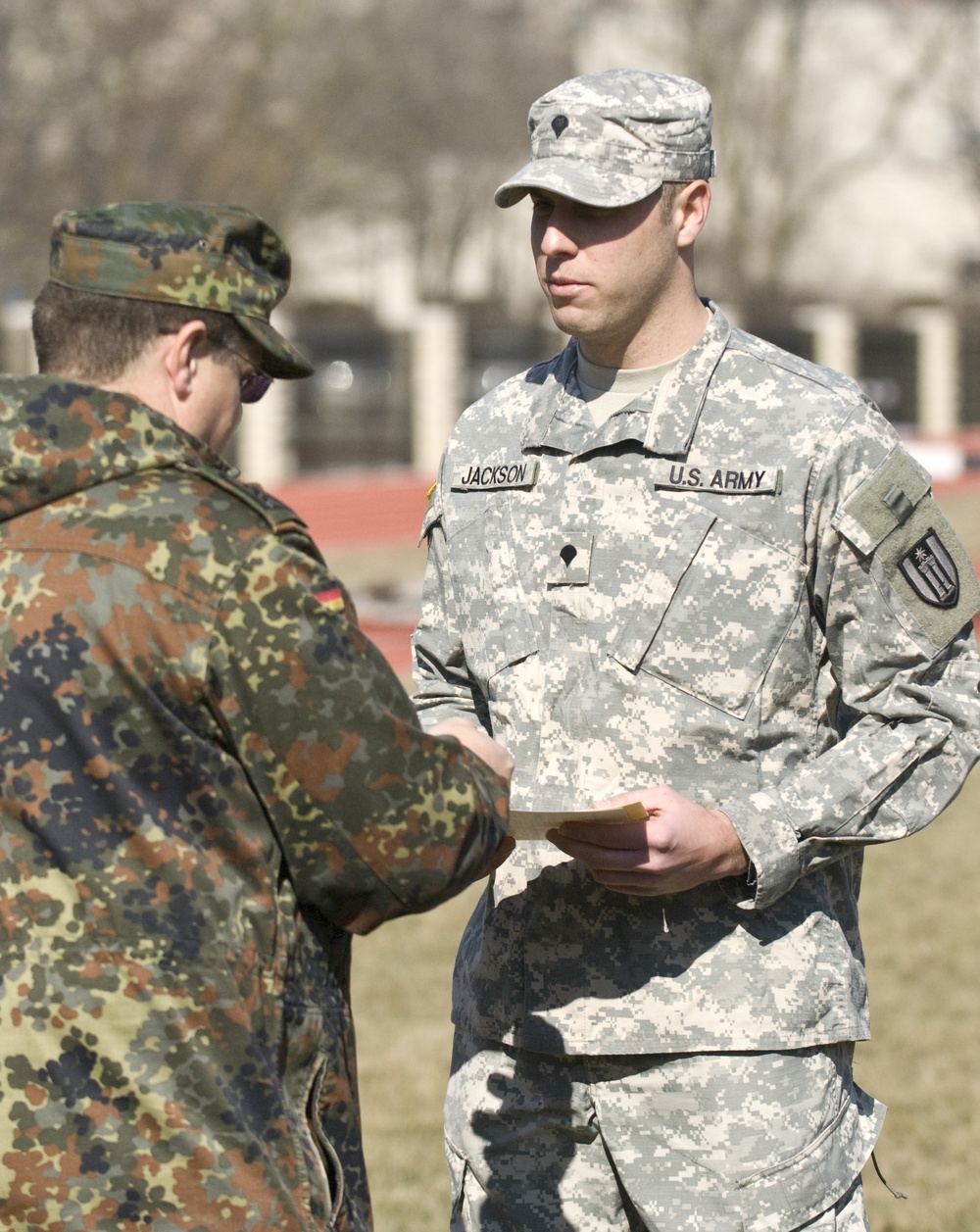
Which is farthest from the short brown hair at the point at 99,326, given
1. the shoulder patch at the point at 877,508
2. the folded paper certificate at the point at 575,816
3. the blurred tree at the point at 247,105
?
the blurred tree at the point at 247,105

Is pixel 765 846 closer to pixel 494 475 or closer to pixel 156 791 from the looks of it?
pixel 494 475

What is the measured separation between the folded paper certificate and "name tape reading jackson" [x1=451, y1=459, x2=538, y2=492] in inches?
27.1

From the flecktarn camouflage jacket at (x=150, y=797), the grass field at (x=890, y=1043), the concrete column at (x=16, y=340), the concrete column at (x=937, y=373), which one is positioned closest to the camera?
the flecktarn camouflage jacket at (x=150, y=797)

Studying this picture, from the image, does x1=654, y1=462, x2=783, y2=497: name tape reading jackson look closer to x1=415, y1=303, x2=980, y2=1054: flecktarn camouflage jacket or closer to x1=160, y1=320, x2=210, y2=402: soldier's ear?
x1=415, y1=303, x2=980, y2=1054: flecktarn camouflage jacket

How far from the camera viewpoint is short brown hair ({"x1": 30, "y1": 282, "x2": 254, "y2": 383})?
2.23m

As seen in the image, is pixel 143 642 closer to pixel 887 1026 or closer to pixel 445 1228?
pixel 445 1228

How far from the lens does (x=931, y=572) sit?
2.91 metres

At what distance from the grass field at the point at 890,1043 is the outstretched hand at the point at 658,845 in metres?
2.27

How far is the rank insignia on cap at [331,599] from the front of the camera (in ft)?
7.13

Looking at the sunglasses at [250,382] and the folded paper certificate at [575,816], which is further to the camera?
the folded paper certificate at [575,816]

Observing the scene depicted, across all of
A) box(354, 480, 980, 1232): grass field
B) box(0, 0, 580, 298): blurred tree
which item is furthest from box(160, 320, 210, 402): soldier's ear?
box(0, 0, 580, 298): blurred tree

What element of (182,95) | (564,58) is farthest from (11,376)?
(564,58)

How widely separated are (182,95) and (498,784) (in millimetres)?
29999

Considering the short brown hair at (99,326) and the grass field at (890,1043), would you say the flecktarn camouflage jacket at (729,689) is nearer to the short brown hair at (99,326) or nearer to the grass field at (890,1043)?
the short brown hair at (99,326)
